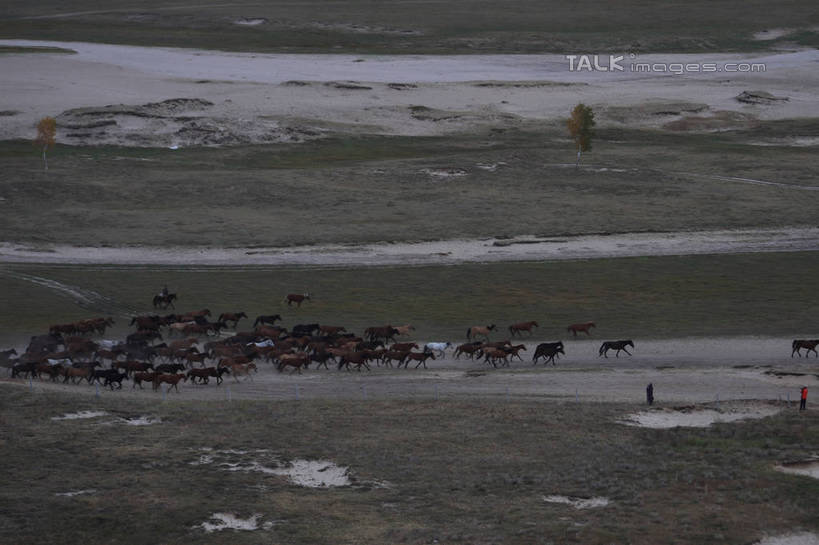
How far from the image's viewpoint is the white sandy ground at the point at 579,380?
3148cm

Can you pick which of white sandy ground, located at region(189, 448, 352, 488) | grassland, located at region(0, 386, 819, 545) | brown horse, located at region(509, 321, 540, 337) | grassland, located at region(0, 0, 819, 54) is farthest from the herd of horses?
grassland, located at region(0, 0, 819, 54)

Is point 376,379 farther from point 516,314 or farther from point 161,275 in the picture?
point 161,275

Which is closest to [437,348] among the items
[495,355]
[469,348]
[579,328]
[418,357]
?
[469,348]

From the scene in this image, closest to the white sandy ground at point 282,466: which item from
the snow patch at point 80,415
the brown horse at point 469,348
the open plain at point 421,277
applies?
the open plain at point 421,277

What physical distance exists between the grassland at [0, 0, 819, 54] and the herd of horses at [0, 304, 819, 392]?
89.9m

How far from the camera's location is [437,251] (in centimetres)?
5362

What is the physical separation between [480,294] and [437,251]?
8.08m

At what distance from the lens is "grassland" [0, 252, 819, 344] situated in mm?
41500

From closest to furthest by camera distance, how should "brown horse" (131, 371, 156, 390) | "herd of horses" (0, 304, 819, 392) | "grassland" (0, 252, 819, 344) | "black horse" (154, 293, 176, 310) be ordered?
1. "brown horse" (131, 371, 156, 390)
2. "herd of horses" (0, 304, 819, 392)
3. "grassland" (0, 252, 819, 344)
4. "black horse" (154, 293, 176, 310)

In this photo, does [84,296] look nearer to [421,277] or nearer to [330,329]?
[330,329]

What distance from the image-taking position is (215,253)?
53188 mm

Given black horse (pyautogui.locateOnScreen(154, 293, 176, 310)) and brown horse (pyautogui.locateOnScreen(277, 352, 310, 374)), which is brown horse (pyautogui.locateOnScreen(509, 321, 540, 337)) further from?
black horse (pyautogui.locateOnScreen(154, 293, 176, 310))

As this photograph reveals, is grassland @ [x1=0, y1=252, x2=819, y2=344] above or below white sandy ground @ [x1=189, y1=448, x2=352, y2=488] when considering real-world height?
above

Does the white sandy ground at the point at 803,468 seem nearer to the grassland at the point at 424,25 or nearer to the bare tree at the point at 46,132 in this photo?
the bare tree at the point at 46,132
